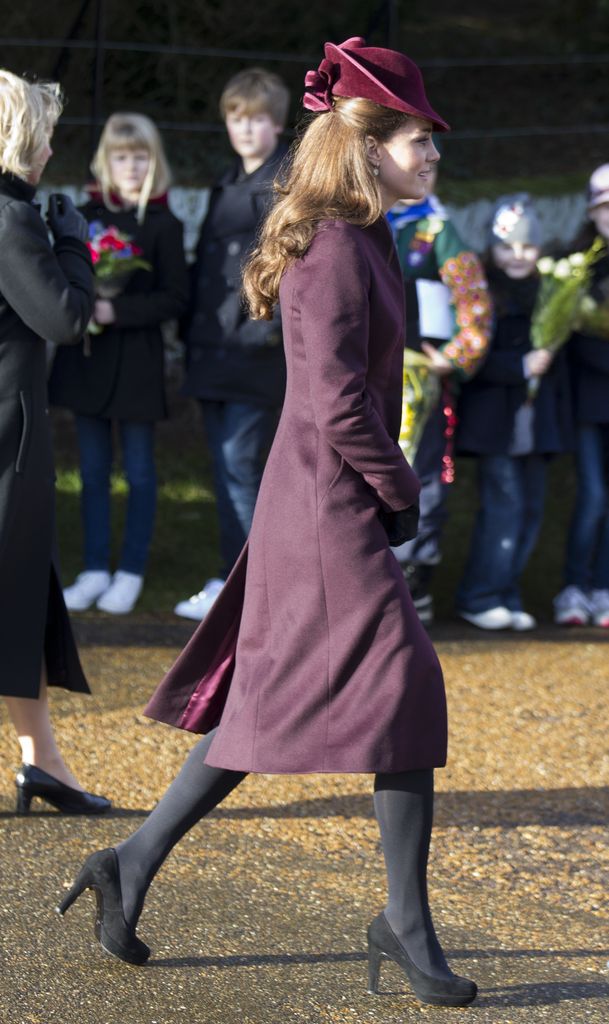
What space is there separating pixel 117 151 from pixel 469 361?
184cm

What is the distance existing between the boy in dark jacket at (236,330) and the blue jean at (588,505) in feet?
5.42

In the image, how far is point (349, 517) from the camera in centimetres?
346

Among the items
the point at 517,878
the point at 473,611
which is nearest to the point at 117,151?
the point at 473,611

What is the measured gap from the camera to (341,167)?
343 centimetres

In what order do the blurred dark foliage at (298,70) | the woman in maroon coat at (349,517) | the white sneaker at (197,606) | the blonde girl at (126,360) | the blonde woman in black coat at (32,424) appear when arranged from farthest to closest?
the blurred dark foliage at (298,70), the white sneaker at (197,606), the blonde girl at (126,360), the blonde woman in black coat at (32,424), the woman in maroon coat at (349,517)

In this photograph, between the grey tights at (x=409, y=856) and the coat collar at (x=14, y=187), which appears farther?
the coat collar at (x=14, y=187)

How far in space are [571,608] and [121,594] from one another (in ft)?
7.28

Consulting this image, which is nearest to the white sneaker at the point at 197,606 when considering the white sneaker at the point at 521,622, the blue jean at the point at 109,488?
the blue jean at the point at 109,488

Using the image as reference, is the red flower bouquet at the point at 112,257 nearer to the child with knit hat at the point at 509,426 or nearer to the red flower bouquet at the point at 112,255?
the red flower bouquet at the point at 112,255

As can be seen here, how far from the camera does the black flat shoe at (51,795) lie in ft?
15.0

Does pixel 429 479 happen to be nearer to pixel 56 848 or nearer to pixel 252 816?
pixel 252 816

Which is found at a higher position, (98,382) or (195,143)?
(195,143)

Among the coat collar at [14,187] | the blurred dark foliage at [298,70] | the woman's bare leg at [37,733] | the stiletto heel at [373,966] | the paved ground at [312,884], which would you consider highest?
the blurred dark foliage at [298,70]

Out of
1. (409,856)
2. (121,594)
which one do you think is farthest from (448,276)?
(409,856)
